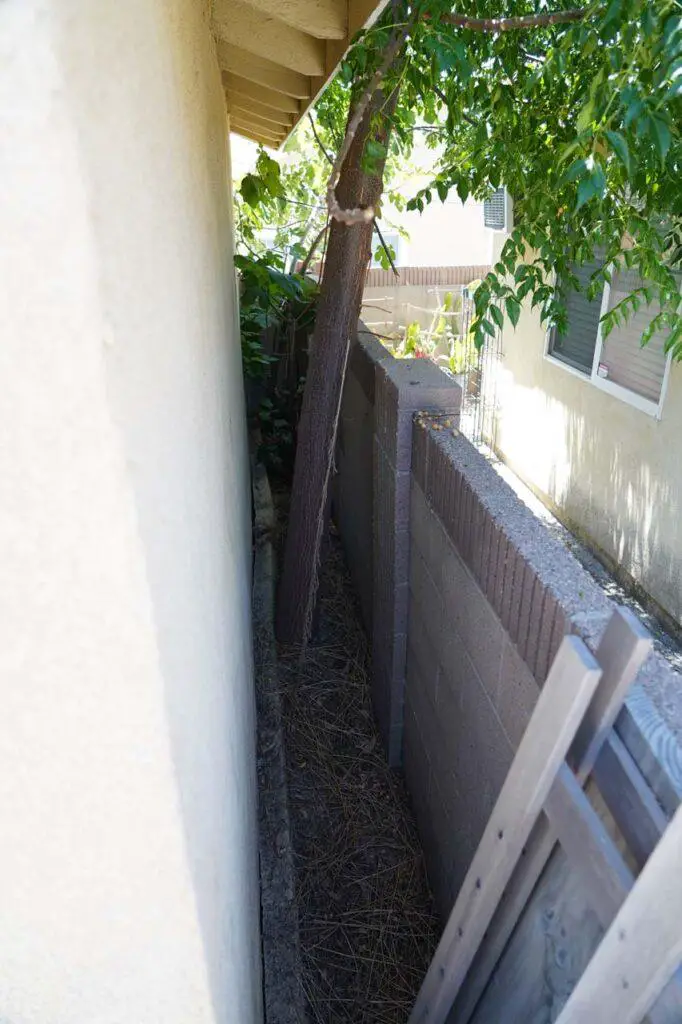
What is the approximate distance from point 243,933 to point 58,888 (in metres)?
0.98

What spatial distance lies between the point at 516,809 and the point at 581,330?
534 cm

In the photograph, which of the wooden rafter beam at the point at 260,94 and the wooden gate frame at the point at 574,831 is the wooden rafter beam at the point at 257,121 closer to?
the wooden rafter beam at the point at 260,94

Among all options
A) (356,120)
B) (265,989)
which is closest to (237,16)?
(356,120)

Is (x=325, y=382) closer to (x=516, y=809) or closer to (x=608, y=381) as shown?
(x=516, y=809)

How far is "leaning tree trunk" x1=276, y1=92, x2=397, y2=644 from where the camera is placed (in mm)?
3145

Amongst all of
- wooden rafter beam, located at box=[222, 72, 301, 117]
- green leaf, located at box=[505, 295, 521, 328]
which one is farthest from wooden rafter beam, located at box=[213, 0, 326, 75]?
green leaf, located at box=[505, 295, 521, 328]

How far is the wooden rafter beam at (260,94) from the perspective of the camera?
3.79 meters

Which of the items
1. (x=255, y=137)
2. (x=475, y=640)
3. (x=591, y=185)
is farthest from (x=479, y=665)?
(x=255, y=137)

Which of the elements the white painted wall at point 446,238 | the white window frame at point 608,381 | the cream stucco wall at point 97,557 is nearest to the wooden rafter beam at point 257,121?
the white window frame at point 608,381

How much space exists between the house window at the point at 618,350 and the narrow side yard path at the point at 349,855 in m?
2.75

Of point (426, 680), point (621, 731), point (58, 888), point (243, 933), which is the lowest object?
point (426, 680)

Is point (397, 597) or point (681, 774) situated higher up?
point (681, 774)

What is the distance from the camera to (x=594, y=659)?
1.19m

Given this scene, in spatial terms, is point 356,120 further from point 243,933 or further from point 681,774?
point 243,933
